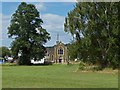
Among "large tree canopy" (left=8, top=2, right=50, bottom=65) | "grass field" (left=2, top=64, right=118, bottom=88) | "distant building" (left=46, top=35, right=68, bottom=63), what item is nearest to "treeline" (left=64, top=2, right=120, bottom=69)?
"grass field" (left=2, top=64, right=118, bottom=88)

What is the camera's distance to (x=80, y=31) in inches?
2095

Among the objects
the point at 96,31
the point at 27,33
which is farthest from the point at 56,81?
the point at 27,33

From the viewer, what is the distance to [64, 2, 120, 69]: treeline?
51.1m

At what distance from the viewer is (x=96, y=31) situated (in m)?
52.5

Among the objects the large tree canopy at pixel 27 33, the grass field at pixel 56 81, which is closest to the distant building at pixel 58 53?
the large tree canopy at pixel 27 33

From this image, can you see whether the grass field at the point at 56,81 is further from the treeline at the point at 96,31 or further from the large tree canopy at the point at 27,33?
the large tree canopy at the point at 27,33

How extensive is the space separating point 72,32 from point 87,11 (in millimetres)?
3962

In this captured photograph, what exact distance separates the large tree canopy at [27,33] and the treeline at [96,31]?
1780 inches

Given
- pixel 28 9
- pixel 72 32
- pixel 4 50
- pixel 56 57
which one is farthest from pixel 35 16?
pixel 72 32

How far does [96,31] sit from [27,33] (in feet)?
172

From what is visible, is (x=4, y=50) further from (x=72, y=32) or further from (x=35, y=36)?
(x=72, y=32)

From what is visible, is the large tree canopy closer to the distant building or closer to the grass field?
the distant building

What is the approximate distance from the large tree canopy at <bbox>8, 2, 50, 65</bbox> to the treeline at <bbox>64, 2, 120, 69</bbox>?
45.2 m

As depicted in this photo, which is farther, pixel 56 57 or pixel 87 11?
pixel 56 57
